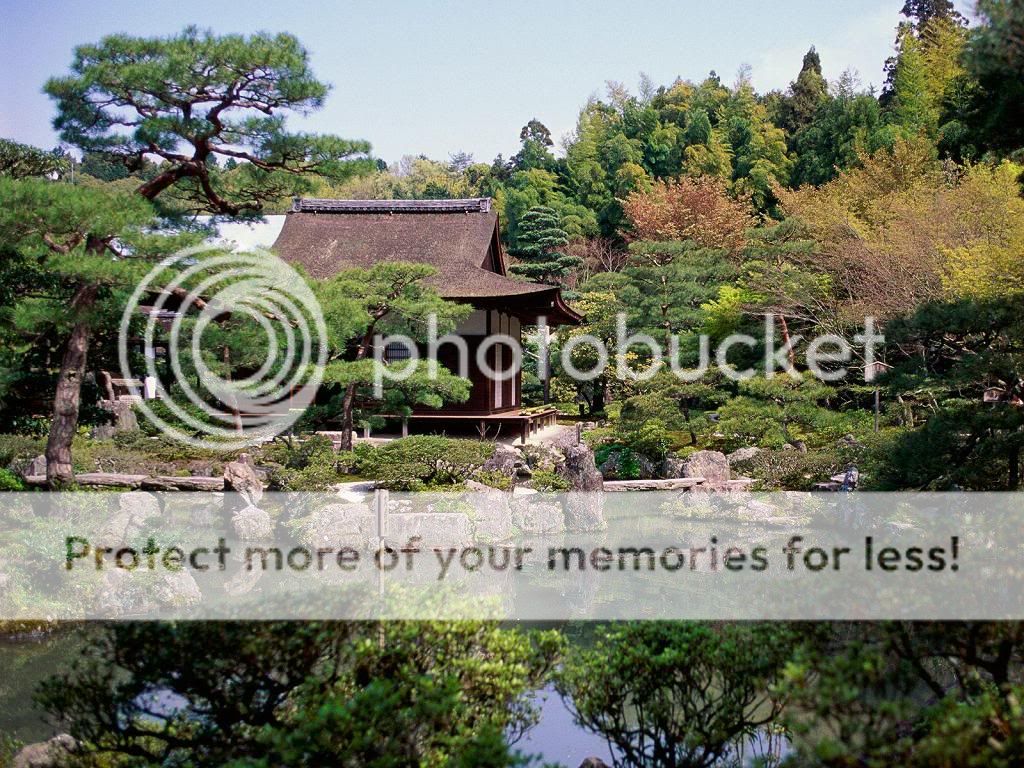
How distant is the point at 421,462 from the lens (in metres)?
9.97

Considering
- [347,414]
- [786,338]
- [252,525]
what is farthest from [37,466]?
[786,338]

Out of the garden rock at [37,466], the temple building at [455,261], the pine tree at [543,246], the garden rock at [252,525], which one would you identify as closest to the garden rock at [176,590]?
the garden rock at [252,525]

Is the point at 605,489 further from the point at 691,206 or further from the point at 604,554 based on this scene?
the point at 691,206

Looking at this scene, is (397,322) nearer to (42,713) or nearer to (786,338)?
(42,713)

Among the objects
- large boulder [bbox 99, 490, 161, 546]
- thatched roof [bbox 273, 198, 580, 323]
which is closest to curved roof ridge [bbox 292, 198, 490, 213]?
thatched roof [bbox 273, 198, 580, 323]

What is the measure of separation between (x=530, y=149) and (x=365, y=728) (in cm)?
3300

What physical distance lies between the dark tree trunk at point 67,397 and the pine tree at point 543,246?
60.6 ft

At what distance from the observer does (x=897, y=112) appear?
985 inches

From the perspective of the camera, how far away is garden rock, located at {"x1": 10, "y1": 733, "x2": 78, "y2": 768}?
3.76m

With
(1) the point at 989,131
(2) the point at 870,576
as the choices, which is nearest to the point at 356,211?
(1) the point at 989,131

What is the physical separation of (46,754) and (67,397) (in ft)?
12.9

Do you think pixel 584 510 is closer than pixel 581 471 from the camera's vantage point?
Yes

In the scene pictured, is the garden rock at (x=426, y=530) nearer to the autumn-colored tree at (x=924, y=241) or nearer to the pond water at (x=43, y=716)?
the pond water at (x=43, y=716)

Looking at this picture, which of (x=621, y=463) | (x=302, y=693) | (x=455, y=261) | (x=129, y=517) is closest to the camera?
(x=302, y=693)
